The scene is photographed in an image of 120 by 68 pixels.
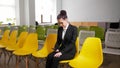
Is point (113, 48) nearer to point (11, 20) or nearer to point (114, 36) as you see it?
point (114, 36)

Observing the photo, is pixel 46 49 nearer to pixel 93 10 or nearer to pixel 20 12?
pixel 20 12

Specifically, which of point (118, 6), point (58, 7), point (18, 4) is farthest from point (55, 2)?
point (118, 6)

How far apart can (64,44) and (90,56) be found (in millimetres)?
504

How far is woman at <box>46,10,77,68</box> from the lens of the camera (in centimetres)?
299

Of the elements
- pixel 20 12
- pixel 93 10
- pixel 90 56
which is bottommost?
pixel 90 56

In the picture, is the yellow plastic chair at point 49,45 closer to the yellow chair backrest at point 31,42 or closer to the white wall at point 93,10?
the yellow chair backrest at point 31,42

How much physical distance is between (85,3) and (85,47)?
911 centimetres

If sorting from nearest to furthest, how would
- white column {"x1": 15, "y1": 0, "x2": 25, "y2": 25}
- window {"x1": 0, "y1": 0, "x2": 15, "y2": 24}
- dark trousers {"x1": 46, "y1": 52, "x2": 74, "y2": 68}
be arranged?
dark trousers {"x1": 46, "y1": 52, "x2": 74, "y2": 68}
window {"x1": 0, "y1": 0, "x2": 15, "y2": 24}
white column {"x1": 15, "y1": 0, "x2": 25, "y2": 25}

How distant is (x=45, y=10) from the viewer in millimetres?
11672

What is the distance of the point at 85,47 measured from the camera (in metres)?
3.01

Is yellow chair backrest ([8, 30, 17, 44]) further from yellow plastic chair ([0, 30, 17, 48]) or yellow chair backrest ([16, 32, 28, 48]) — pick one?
yellow chair backrest ([16, 32, 28, 48])

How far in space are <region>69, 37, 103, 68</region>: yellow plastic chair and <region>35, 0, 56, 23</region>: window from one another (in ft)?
27.2

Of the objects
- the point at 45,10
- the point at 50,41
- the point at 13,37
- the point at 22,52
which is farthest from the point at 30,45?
the point at 45,10

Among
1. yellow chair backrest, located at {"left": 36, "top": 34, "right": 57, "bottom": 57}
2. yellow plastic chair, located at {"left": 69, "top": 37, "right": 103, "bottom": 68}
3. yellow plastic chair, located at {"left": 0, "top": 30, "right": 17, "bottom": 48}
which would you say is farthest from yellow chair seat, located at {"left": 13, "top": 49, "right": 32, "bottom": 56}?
yellow plastic chair, located at {"left": 69, "top": 37, "right": 103, "bottom": 68}
